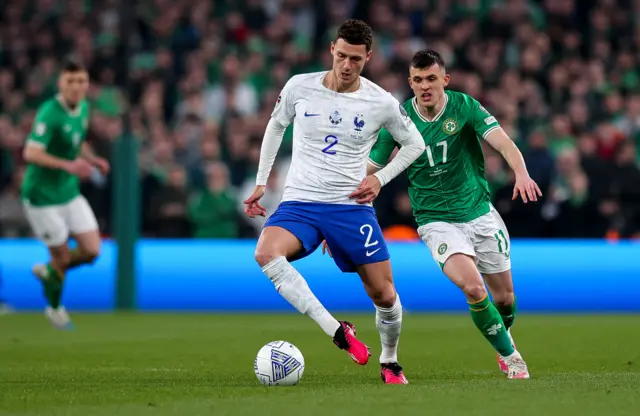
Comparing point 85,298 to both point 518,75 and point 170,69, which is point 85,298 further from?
point 518,75

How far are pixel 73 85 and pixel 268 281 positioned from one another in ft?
13.4

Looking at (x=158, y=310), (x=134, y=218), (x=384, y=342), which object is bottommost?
(x=158, y=310)

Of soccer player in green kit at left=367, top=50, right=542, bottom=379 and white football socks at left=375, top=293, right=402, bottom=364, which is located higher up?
soccer player in green kit at left=367, top=50, right=542, bottom=379

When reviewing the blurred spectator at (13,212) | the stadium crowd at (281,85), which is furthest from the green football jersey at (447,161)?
the blurred spectator at (13,212)

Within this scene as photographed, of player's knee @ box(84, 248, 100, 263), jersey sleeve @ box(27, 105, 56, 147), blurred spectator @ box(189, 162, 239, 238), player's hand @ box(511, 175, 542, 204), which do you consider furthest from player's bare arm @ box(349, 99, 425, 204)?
blurred spectator @ box(189, 162, 239, 238)

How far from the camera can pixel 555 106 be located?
17594mm

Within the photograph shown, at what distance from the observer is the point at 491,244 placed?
8.40m

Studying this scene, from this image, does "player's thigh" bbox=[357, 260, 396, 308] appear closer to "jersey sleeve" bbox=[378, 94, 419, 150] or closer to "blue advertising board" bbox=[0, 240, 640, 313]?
"jersey sleeve" bbox=[378, 94, 419, 150]

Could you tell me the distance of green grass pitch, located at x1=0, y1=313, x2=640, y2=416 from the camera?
6.04 meters

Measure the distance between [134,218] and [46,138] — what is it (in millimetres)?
3333

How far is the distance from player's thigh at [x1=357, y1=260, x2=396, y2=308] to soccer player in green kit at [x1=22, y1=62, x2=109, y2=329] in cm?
520

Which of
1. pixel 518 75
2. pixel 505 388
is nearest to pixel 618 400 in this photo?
pixel 505 388

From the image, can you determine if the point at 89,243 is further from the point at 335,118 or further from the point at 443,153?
the point at 335,118

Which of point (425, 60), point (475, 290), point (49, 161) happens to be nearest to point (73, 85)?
point (49, 161)
